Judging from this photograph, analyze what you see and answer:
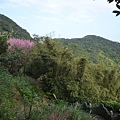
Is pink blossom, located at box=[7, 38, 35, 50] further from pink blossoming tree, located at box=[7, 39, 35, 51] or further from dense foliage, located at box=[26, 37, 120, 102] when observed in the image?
dense foliage, located at box=[26, 37, 120, 102]

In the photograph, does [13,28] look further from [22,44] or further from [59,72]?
[59,72]

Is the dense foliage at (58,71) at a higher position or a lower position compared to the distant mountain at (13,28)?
lower

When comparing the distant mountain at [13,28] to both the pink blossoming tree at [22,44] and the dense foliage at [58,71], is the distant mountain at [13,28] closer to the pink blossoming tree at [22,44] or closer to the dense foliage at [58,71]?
the pink blossoming tree at [22,44]

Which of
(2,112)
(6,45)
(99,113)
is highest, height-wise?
(6,45)

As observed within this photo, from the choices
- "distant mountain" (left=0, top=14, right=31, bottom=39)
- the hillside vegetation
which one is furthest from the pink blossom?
"distant mountain" (left=0, top=14, right=31, bottom=39)

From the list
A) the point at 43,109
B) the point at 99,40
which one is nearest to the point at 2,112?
the point at 43,109

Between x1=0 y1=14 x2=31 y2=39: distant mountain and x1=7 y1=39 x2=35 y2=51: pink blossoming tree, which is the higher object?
x1=0 y1=14 x2=31 y2=39: distant mountain

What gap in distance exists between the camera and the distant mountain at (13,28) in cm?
1758

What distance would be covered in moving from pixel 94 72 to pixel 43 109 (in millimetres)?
5619

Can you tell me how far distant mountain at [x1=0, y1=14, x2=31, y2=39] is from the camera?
17.6 meters

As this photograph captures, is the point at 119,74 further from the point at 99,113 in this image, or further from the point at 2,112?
the point at 2,112

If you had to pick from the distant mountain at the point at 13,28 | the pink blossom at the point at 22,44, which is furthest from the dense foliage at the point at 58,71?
the distant mountain at the point at 13,28

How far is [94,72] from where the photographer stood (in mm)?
10211

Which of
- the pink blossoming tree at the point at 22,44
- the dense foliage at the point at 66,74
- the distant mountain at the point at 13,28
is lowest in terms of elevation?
the dense foliage at the point at 66,74
